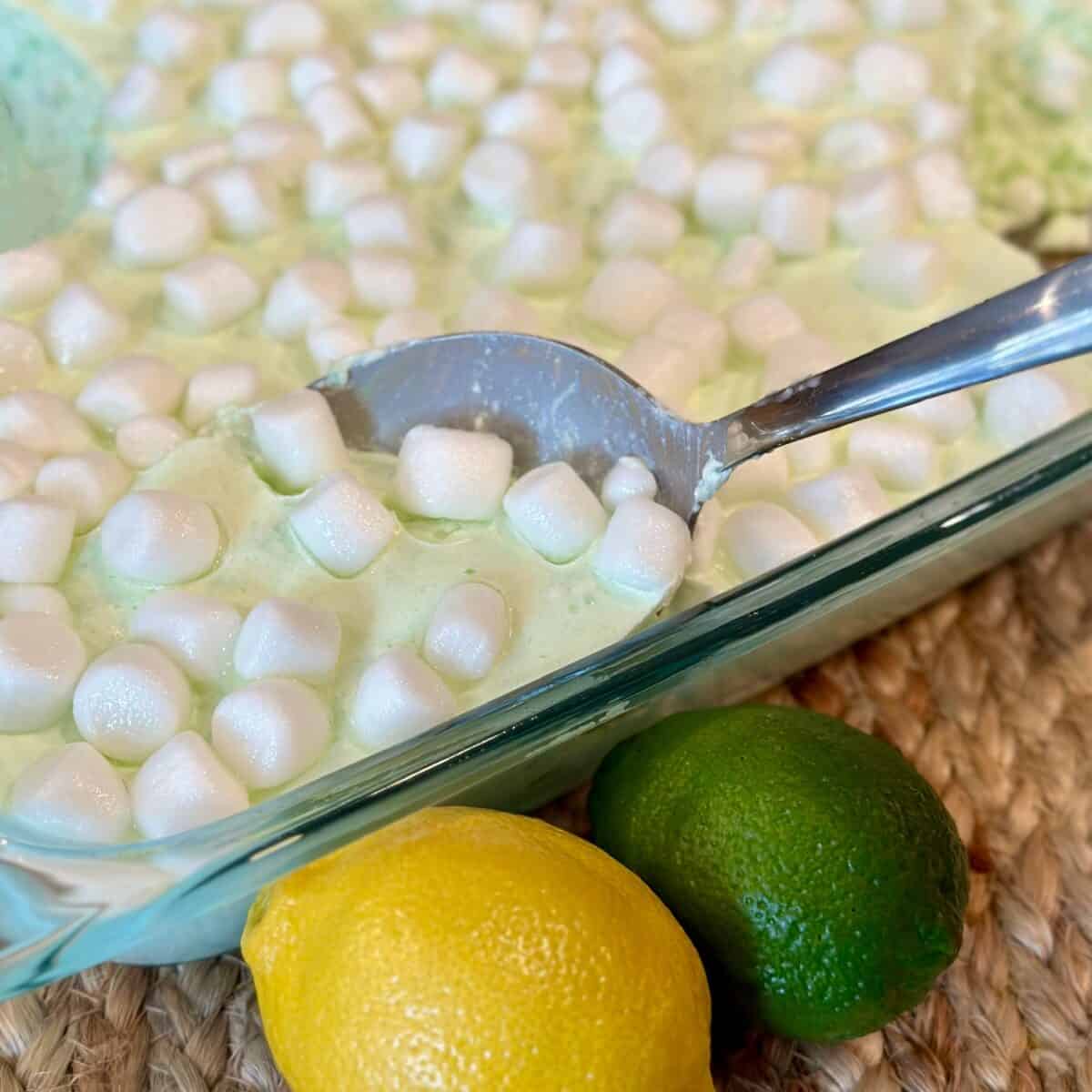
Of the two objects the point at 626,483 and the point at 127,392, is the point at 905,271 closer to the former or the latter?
the point at 626,483

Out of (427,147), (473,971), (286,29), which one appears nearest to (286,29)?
(286,29)

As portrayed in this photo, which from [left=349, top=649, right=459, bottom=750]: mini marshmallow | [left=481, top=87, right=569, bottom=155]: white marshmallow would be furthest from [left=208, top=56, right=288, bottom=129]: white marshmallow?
[left=349, top=649, right=459, bottom=750]: mini marshmallow

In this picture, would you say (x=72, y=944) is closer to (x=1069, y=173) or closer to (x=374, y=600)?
(x=374, y=600)

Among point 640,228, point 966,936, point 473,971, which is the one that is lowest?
point 966,936

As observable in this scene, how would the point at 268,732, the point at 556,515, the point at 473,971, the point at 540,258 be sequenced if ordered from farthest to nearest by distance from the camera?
1. the point at 540,258
2. the point at 556,515
3. the point at 268,732
4. the point at 473,971

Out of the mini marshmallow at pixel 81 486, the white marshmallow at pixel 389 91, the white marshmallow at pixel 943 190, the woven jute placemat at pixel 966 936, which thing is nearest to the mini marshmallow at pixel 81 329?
the mini marshmallow at pixel 81 486

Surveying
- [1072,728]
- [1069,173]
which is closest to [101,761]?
[1072,728]
